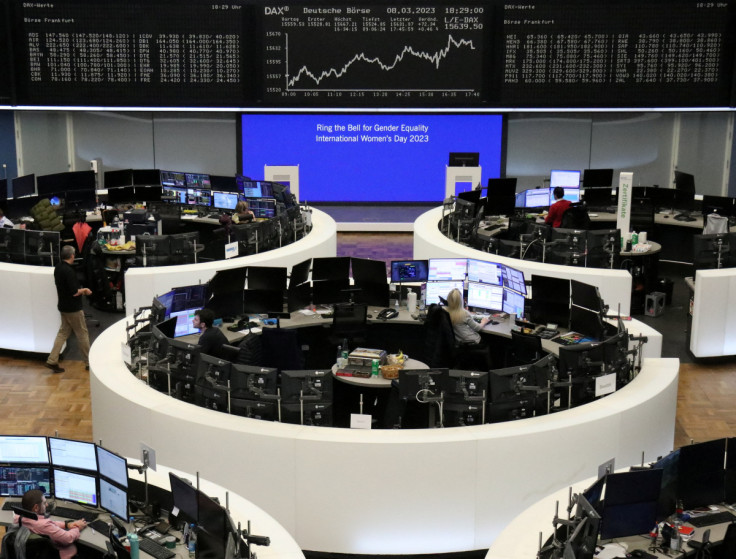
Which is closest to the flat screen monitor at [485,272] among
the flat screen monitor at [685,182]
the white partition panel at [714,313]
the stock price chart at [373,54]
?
the white partition panel at [714,313]

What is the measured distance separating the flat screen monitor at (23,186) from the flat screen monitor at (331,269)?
22.8ft

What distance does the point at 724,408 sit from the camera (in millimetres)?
9594

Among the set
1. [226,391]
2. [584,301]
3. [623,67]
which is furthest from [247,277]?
[623,67]

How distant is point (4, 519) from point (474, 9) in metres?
11.6

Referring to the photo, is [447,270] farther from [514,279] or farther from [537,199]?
[537,199]

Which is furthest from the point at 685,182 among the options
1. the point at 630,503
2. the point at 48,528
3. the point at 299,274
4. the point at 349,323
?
the point at 48,528

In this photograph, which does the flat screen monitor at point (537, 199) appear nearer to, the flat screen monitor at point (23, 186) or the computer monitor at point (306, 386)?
the flat screen monitor at point (23, 186)

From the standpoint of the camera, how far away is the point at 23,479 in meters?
6.36

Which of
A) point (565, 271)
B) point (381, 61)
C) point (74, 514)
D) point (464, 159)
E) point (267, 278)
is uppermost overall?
point (381, 61)

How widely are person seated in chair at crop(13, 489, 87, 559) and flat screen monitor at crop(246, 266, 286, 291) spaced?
13.4ft

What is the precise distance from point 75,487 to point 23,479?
371mm

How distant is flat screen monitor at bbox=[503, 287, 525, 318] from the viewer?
9422 millimetres

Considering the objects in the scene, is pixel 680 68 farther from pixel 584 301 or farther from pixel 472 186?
pixel 584 301

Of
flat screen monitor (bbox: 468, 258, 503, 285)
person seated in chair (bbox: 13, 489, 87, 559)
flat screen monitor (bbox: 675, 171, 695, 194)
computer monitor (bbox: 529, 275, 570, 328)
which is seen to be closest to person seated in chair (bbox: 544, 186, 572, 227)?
flat screen monitor (bbox: 675, 171, 695, 194)
